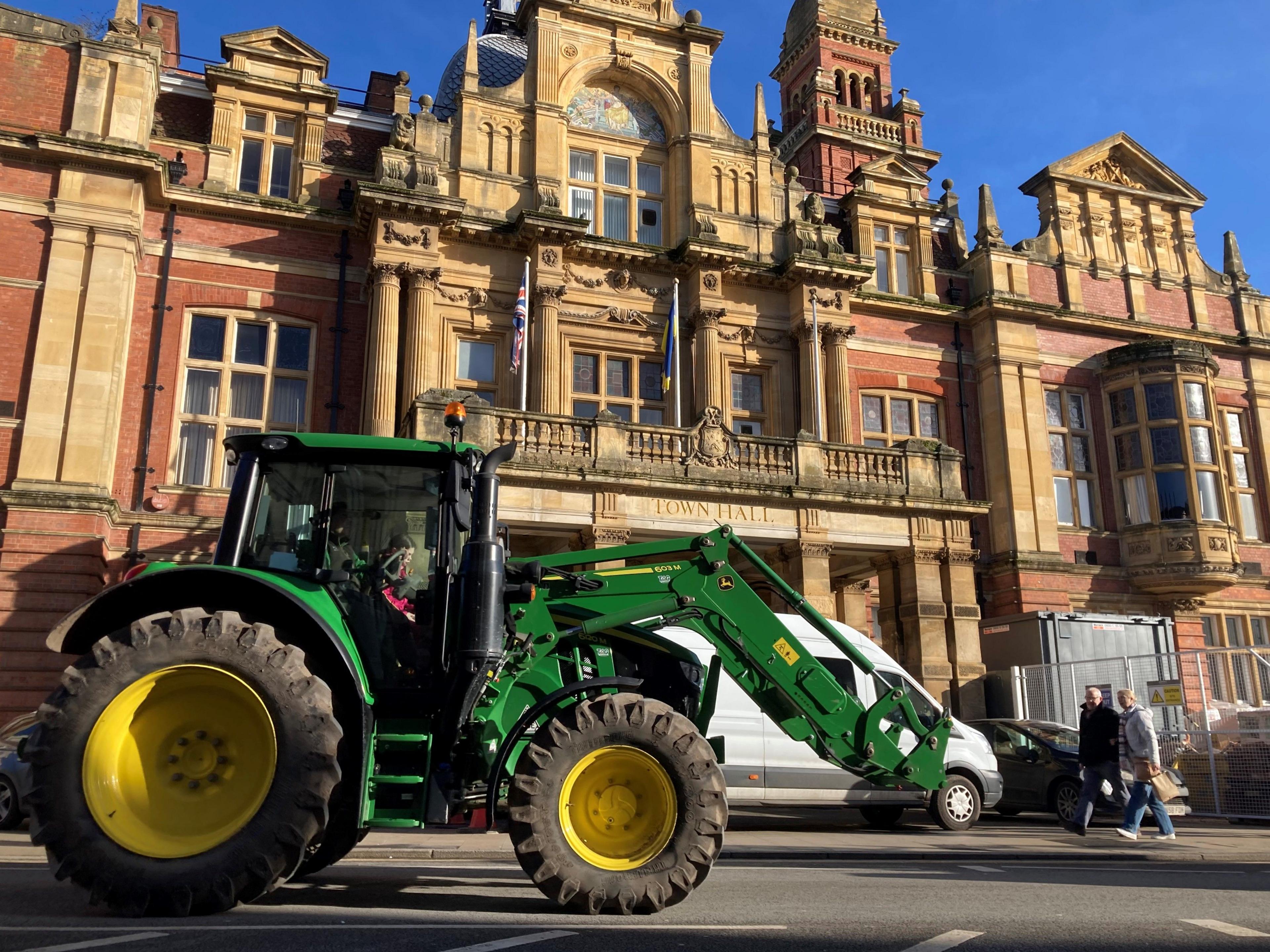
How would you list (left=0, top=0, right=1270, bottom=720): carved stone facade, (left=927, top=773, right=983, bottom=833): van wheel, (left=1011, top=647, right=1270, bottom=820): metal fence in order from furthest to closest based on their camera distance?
(left=0, top=0, right=1270, bottom=720): carved stone facade < (left=1011, top=647, right=1270, bottom=820): metal fence < (left=927, top=773, right=983, bottom=833): van wheel

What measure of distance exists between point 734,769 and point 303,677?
26.0 feet

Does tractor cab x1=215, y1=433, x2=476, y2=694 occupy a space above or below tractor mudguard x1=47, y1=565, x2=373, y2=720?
above

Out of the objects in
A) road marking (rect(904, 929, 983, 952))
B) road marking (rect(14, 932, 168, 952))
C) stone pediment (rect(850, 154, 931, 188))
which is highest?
stone pediment (rect(850, 154, 931, 188))

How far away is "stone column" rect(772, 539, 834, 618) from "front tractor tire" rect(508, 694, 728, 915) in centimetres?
1176

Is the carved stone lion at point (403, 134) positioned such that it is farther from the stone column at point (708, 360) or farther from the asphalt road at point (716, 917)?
the asphalt road at point (716, 917)

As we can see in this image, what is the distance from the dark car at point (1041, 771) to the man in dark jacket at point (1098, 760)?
1879mm

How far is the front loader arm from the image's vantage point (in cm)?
695

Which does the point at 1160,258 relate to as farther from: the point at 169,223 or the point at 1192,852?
the point at 169,223

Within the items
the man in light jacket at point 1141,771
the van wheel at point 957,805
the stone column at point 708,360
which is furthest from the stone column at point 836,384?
the man in light jacket at point 1141,771

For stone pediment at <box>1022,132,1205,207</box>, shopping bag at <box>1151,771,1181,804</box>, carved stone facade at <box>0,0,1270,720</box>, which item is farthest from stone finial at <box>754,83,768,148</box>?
shopping bag at <box>1151,771,1181,804</box>

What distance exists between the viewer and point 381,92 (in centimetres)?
2442

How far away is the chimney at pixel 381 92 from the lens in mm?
23953

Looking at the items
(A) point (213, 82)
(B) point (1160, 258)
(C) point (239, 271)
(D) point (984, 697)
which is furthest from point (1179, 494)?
(A) point (213, 82)

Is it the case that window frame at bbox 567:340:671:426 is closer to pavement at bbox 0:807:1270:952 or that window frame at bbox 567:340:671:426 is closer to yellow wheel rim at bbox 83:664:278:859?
pavement at bbox 0:807:1270:952
